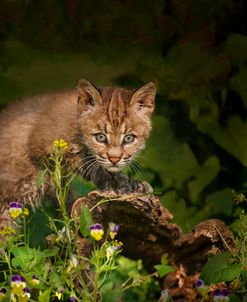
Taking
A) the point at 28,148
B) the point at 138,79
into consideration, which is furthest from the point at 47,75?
the point at 28,148

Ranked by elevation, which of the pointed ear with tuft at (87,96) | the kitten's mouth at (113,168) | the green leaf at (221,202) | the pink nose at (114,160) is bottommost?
the green leaf at (221,202)

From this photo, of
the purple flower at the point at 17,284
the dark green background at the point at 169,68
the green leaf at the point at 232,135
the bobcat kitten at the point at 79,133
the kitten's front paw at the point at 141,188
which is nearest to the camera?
the purple flower at the point at 17,284

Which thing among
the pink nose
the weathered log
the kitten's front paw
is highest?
the pink nose

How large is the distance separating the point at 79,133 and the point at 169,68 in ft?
7.07

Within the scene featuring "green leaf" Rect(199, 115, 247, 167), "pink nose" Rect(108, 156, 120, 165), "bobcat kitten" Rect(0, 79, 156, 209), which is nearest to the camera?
"pink nose" Rect(108, 156, 120, 165)

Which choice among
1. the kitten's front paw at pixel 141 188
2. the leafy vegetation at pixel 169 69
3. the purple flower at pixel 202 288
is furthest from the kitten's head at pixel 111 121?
the leafy vegetation at pixel 169 69

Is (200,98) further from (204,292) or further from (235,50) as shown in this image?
(204,292)

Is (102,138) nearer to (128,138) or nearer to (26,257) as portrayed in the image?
(128,138)

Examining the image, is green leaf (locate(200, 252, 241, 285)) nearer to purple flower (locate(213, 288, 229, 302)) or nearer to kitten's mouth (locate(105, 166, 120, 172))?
purple flower (locate(213, 288, 229, 302))

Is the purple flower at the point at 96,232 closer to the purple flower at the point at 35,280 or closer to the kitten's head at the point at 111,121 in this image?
the purple flower at the point at 35,280

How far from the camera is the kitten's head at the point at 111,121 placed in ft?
17.5

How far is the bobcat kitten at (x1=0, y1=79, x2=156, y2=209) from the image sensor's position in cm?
537

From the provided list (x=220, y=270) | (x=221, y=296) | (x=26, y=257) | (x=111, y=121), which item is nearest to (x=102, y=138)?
(x=111, y=121)

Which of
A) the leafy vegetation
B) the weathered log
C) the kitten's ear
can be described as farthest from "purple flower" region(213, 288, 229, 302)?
the leafy vegetation
